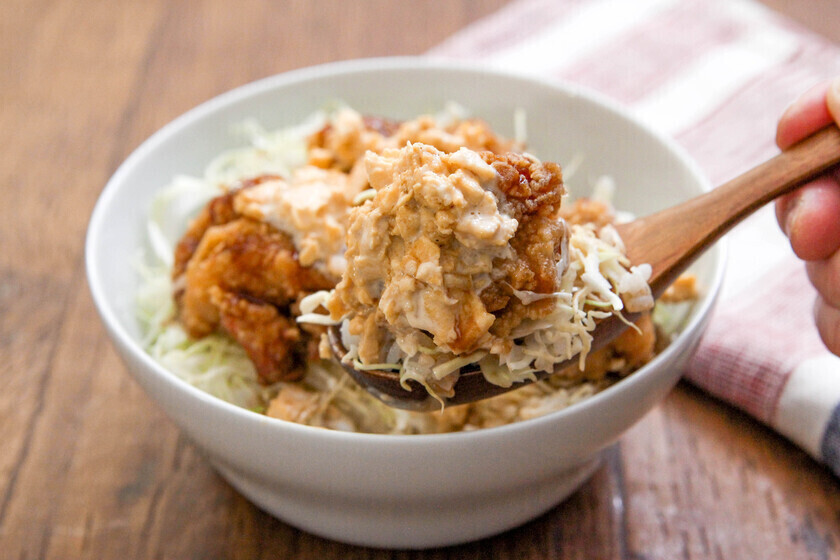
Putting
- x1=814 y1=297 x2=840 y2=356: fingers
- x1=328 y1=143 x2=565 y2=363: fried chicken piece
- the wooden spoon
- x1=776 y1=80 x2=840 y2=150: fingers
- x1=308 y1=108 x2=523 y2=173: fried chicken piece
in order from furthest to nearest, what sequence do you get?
x1=308 y1=108 x2=523 y2=173: fried chicken piece, x1=814 y1=297 x2=840 y2=356: fingers, x1=776 y1=80 x2=840 y2=150: fingers, the wooden spoon, x1=328 y1=143 x2=565 y2=363: fried chicken piece

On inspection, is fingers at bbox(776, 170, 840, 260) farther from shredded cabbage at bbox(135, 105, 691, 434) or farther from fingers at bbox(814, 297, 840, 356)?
shredded cabbage at bbox(135, 105, 691, 434)

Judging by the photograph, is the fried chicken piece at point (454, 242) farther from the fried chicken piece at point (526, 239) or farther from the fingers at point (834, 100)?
the fingers at point (834, 100)

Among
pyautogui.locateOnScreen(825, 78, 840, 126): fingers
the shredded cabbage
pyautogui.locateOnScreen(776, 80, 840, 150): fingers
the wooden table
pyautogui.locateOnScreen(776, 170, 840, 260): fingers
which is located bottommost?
the wooden table

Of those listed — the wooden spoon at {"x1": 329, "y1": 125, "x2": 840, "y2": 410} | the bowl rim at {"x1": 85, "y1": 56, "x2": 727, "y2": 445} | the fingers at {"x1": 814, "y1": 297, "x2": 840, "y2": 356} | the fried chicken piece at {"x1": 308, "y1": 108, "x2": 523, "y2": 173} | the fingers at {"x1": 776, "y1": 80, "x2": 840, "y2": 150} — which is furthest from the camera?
the fried chicken piece at {"x1": 308, "y1": 108, "x2": 523, "y2": 173}

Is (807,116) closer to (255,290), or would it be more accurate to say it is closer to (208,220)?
(255,290)

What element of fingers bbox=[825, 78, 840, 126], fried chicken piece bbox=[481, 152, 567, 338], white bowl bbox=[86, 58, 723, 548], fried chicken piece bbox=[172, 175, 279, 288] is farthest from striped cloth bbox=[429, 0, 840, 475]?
fried chicken piece bbox=[172, 175, 279, 288]

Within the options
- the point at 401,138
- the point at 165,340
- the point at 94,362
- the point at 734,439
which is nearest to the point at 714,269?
the point at 734,439

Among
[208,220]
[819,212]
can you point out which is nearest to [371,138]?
[208,220]
